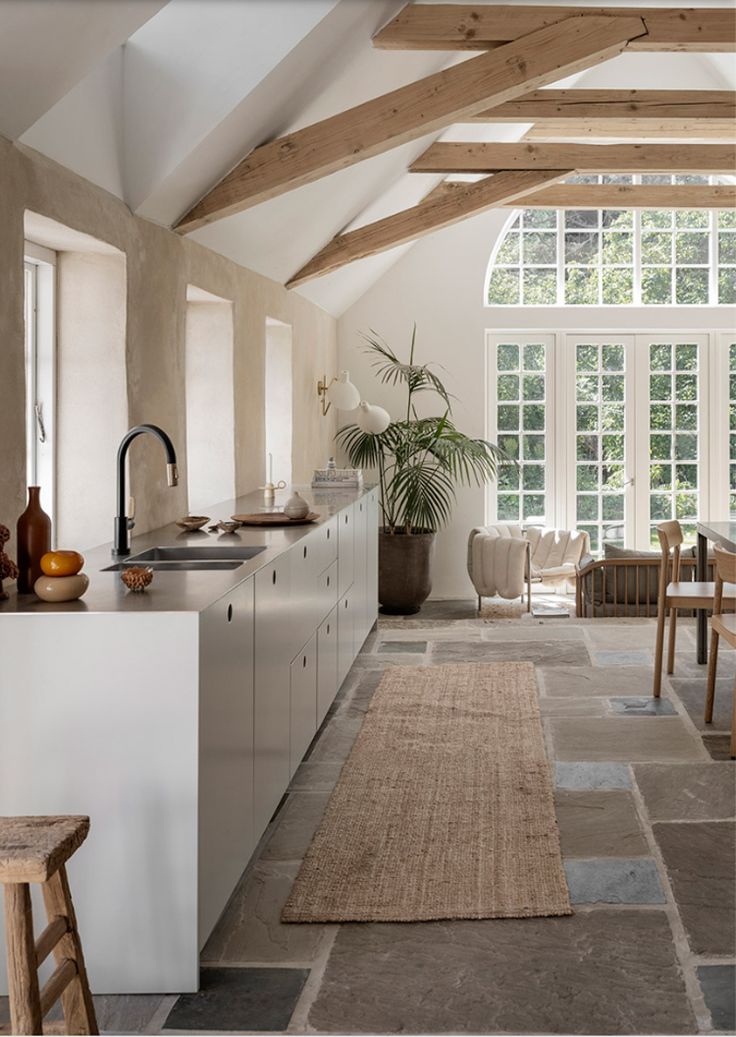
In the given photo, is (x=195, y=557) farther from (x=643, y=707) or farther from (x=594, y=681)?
(x=594, y=681)

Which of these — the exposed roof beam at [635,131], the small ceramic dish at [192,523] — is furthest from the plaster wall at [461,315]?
the small ceramic dish at [192,523]

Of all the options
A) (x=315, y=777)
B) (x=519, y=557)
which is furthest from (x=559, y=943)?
(x=519, y=557)

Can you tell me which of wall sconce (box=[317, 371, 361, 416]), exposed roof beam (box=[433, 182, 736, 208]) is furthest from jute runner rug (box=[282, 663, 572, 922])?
exposed roof beam (box=[433, 182, 736, 208])

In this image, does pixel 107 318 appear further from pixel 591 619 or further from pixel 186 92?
Result: pixel 591 619

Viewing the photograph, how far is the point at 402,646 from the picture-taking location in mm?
6520

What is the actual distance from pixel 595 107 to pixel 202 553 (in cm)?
349

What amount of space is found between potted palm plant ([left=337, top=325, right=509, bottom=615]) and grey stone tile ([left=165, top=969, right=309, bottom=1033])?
18.8 ft

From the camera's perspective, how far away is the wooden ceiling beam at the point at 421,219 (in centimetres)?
698

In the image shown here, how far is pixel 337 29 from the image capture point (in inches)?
155

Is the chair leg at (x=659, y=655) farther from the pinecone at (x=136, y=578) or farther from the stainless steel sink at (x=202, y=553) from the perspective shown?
the pinecone at (x=136, y=578)

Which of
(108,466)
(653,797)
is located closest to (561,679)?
(653,797)

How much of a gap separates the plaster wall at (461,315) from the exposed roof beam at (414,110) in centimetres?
501

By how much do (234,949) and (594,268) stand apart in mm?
8058

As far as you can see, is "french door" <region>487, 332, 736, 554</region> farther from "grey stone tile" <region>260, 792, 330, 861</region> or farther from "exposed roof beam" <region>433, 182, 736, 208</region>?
"grey stone tile" <region>260, 792, 330, 861</region>
